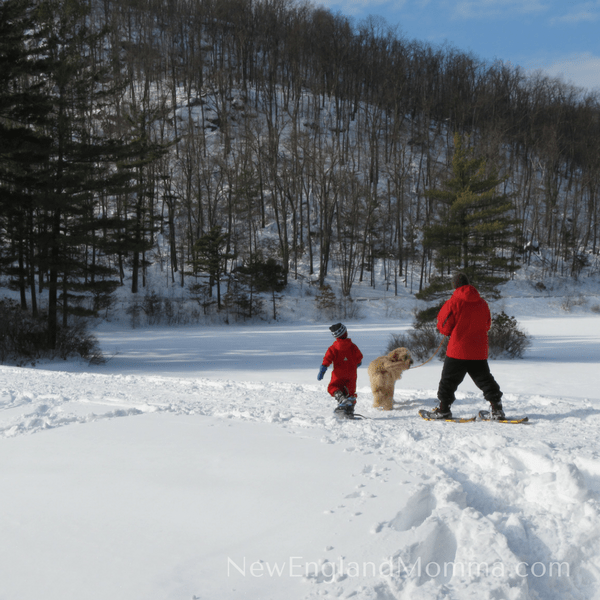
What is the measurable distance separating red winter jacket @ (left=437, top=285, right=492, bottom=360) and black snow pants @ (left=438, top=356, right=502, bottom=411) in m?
0.09

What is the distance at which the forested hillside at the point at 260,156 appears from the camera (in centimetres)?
1588

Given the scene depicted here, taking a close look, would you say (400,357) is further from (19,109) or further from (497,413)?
(19,109)

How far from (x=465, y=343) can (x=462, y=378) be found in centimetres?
43

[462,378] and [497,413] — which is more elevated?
[462,378]

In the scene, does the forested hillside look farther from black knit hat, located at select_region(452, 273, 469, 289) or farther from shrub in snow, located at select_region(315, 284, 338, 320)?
black knit hat, located at select_region(452, 273, 469, 289)

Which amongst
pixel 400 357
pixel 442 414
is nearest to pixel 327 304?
pixel 400 357

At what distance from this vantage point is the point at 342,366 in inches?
237

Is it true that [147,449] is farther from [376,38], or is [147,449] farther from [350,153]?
[376,38]

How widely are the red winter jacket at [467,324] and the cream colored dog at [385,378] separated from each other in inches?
37.8

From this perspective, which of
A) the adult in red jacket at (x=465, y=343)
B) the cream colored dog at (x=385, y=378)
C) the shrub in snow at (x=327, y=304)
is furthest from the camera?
the shrub in snow at (x=327, y=304)

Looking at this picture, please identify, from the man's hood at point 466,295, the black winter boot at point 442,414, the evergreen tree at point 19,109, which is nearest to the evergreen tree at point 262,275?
the evergreen tree at point 19,109

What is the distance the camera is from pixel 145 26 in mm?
56531

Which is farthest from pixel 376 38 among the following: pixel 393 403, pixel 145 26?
pixel 393 403

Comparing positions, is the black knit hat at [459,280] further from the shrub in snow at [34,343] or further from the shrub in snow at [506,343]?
the shrub in snow at [34,343]
